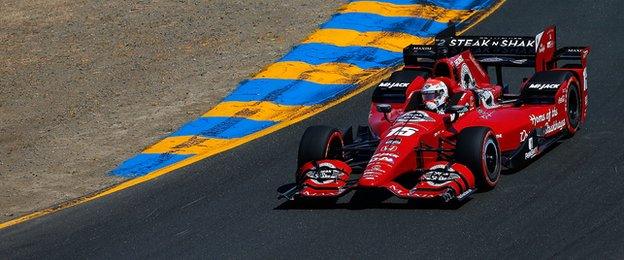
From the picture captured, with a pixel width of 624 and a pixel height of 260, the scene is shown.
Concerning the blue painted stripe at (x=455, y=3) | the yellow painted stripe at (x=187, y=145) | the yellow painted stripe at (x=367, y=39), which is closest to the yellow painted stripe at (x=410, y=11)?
the blue painted stripe at (x=455, y=3)

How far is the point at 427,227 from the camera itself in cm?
1133

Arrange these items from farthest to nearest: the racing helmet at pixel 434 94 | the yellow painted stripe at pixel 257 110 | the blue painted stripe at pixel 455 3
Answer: the blue painted stripe at pixel 455 3 < the yellow painted stripe at pixel 257 110 < the racing helmet at pixel 434 94

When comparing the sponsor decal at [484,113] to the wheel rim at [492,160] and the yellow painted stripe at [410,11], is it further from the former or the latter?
the yellow painted stripe at [410,11]

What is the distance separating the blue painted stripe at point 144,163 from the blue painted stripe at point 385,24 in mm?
4336

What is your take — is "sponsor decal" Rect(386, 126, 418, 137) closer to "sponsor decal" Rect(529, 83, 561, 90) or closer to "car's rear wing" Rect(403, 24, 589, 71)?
"sponsor decal" Rect(529, 83, 561, 90)

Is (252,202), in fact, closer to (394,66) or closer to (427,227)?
Answer: (427,227)

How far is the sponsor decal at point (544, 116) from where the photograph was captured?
13031 millimetres

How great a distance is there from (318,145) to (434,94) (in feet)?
3.97

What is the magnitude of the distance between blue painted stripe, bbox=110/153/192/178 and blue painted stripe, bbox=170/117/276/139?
683mm

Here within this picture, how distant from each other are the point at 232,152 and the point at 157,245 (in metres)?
2.97

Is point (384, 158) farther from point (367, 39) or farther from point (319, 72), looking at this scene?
point (367, 39)

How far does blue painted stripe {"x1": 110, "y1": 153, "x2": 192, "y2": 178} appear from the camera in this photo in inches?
567

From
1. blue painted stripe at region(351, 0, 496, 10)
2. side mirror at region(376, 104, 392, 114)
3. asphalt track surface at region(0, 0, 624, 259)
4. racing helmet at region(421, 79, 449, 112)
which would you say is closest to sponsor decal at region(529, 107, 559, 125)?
asphalt track surface at region(0, 0, 624, 259)

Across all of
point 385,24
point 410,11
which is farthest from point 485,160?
point 410,11
